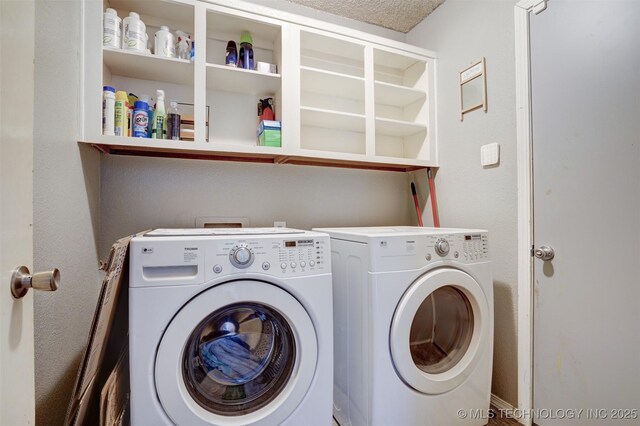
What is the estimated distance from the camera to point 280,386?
3.75ft

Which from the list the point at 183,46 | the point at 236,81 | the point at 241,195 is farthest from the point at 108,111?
the point at 241,195

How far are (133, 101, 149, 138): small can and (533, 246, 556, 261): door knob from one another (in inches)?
78.5

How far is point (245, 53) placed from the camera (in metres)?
1.73

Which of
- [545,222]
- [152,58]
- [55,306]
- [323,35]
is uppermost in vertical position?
[323,35]

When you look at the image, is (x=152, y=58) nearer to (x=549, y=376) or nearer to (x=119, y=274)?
(x=119, y=274)

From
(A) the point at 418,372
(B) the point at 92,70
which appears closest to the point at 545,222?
(A) the point at 418,372

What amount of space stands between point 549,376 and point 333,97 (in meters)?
1.98

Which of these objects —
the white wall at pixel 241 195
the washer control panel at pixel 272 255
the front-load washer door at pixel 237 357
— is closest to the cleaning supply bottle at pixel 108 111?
the white wall at pixel 241 195

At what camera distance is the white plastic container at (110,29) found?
1420 mm

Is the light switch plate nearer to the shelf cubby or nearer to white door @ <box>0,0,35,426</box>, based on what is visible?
the shelf cubby

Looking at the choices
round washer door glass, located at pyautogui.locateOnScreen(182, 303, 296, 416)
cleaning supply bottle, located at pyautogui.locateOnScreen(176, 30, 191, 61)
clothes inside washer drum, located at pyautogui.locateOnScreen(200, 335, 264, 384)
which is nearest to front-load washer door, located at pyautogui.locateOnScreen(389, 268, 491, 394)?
round washer door glass, located at pyautogui.locateOnScreen(182, 303, 296, 416)

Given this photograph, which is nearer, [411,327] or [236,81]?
[411,327]

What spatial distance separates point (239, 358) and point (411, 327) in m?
0.76

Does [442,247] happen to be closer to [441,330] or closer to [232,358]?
[441,330]
